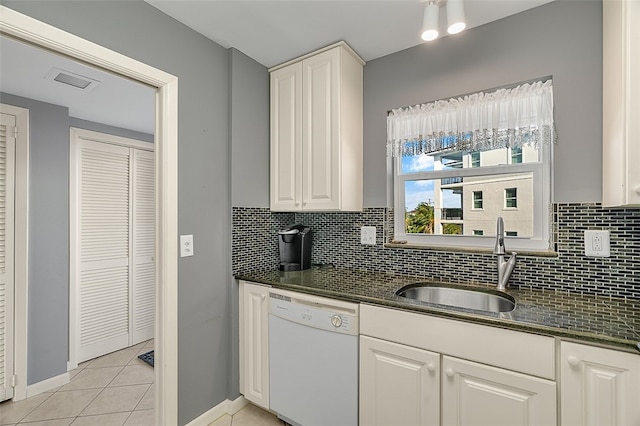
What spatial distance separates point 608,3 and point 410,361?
186 cm

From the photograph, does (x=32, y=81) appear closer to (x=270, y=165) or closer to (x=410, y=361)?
(x=270, y=165)

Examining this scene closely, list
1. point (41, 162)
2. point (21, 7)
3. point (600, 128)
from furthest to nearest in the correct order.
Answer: point (41, 162)
point (600, 128)
point (21, 7)

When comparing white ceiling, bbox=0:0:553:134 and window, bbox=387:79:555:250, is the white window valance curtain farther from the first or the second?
white ceiling, bbox=0:0:553:134

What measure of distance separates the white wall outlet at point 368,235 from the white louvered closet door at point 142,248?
253 centimetres

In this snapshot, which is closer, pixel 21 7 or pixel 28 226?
pixel 21 7

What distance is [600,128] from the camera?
4.83 ft

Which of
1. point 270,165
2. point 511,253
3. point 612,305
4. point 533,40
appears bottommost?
point 612,305

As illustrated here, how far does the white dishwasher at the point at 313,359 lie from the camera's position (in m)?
1.55

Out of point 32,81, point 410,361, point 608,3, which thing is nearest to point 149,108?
point 32,81

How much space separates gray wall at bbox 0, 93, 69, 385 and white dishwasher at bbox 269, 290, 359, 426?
201 cm

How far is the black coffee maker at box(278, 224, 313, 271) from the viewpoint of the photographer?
7.12 feet

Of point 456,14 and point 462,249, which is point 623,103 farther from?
point 462,249

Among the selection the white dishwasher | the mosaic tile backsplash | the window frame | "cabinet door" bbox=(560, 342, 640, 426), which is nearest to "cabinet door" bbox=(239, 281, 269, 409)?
the white dishwasher

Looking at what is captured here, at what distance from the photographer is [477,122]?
1.77 meters
